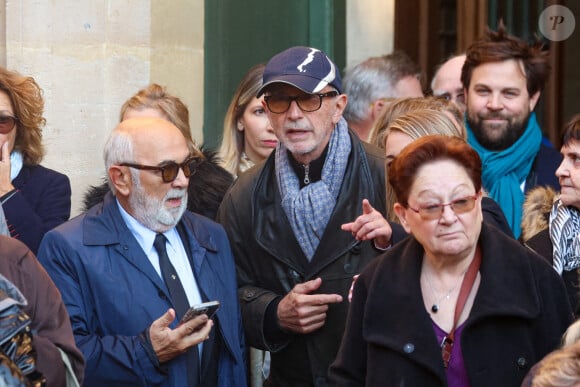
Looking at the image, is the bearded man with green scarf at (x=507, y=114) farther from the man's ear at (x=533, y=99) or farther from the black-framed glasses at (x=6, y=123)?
the black-framed glasses at (x=6, y=123)

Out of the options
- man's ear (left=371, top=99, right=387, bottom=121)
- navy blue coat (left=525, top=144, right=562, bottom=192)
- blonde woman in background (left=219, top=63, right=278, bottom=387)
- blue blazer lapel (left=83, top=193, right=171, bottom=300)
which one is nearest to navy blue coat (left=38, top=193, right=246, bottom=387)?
blue blazer lapel (left=83, top=193, right=171, bottom=300)

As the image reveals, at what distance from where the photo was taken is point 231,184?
20.7 ft

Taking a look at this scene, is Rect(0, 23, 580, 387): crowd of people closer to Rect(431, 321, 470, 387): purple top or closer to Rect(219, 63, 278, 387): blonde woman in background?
Rect(431, 321, 470, 387): purple top

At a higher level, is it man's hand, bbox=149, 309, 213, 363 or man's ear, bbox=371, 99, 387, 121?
man's ear, bbox=371, 99, 387, 121

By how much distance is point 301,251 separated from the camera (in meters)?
5.66

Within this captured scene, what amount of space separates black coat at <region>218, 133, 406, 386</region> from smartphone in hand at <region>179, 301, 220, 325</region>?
0.46 metres

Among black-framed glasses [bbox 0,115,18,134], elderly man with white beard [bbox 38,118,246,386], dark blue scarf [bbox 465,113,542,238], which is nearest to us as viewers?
elderly man with white beard [bbox 38,118,246,386]

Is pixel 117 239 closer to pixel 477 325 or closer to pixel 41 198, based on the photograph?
pixel 41 198

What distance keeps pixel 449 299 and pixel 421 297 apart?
0.32ft

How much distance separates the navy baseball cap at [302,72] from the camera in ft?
18.4

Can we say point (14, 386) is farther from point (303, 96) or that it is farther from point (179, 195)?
point (303, 96)

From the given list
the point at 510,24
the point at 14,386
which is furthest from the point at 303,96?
the point at 510,24

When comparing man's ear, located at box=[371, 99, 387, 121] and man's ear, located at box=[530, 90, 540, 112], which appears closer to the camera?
man's ear, located at box=[530, 90, 540, 112]

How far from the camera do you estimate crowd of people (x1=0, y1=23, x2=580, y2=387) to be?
15.0 ft
